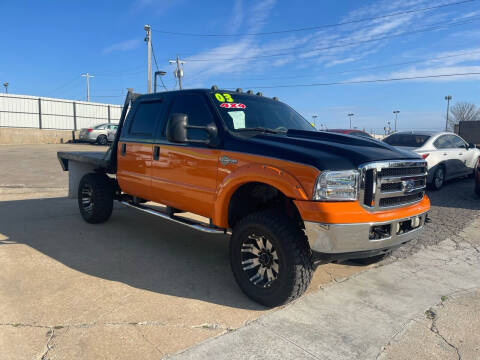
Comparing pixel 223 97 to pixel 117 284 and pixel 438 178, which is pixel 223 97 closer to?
pixel 117 284

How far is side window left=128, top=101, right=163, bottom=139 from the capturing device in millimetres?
4793

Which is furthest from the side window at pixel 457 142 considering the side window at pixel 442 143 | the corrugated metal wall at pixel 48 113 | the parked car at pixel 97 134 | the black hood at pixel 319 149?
the corrugated metal wall at pixel 48 113

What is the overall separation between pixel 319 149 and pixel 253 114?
121 centimetres

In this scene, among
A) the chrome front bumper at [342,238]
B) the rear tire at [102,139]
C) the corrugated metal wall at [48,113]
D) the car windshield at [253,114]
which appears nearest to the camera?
the chrome front bumper at [342,238]

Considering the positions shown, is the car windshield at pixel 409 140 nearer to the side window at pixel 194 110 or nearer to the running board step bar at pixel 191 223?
the side window at pixel 194 110

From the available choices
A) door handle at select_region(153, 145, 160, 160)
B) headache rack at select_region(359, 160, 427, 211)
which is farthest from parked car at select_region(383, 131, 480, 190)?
door handle at select_region(153, 145, 160, 160)

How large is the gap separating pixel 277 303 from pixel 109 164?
3444 millimetres

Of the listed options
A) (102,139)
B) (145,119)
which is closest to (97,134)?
(102,139)

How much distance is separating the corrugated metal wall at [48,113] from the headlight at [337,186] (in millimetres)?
29441

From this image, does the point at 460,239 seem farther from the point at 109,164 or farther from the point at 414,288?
the point at 109,164

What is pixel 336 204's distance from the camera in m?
2.92

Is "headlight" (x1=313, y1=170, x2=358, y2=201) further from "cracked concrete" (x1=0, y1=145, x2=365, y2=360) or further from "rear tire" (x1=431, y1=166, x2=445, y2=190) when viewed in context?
"rear tire" (x1=431, y1=166, x2=445, y2=190)

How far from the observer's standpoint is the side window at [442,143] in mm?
9081

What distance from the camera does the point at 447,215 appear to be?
263 inches
